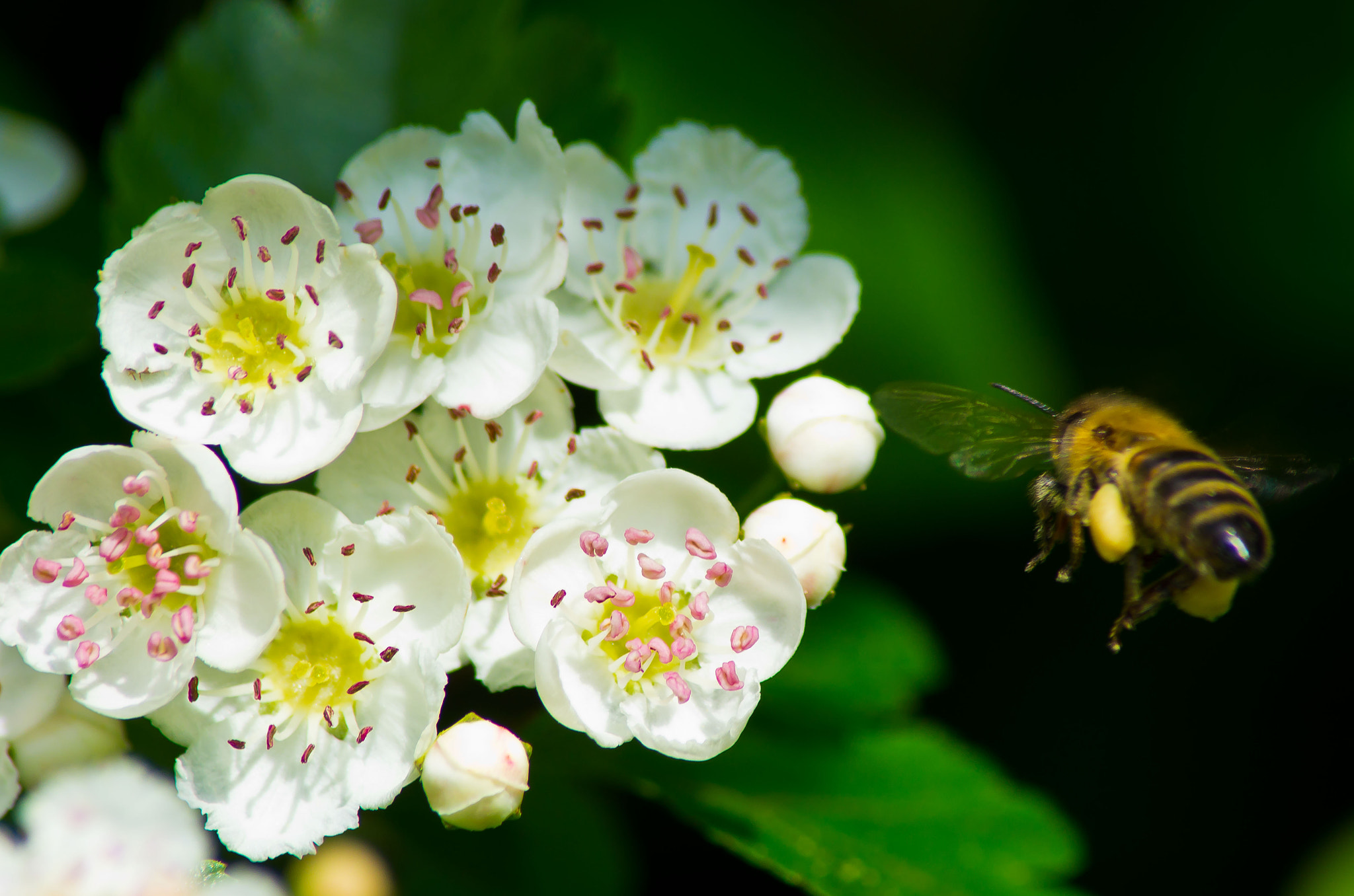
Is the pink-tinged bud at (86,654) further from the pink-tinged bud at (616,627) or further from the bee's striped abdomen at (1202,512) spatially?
the bee's striped abdomen at (1202,512)

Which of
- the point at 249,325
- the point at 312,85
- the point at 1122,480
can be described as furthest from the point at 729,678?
the point at 312,85

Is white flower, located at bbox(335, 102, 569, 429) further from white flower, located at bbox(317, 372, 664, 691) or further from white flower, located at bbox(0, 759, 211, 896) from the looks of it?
white flower, located at bbox(0, 759, 211, 896)

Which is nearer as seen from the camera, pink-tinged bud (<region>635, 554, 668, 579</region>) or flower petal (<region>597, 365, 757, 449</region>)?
pink-tinged bud (<region>635, 554, 668, 579</region>)

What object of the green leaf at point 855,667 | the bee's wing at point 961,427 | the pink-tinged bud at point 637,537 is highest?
the bee's wing at point 961,427

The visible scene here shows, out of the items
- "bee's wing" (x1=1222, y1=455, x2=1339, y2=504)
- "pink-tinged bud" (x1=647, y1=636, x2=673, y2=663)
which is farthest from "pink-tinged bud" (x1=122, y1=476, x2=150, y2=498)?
"bee's wing" (x1=1222, y1=455, x2=1339, y2=504)

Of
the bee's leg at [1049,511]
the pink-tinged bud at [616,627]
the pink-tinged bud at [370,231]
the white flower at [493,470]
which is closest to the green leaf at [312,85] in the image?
the pink-tinged bud at [370,231]

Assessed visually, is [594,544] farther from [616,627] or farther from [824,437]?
[824,437]
